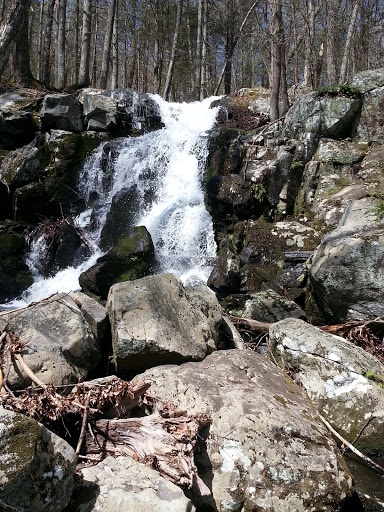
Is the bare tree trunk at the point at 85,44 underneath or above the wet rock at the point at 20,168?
above

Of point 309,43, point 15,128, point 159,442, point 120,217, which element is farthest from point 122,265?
point 309,43

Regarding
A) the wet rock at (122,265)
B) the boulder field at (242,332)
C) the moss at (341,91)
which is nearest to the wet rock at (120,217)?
the boulder field at (242,332)

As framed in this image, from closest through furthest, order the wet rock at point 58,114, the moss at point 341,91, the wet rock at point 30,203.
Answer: the moss at point 341,91 < the wet rock at point 30,203 < the wet rock at point 58,114

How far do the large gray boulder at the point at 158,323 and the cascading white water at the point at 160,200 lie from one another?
3.88 m

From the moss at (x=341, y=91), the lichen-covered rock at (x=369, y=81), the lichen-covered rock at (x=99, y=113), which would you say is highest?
the lichen-covered rock at (x=369, y=81)

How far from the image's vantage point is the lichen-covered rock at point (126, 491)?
6.42ft

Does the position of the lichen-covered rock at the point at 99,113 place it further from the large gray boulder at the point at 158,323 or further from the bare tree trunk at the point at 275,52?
the large gray boulder at the point at 158,323

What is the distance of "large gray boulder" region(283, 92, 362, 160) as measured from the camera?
9.20 m

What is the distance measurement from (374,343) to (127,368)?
327cm

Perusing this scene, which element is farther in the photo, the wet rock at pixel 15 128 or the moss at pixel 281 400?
the wet rock at pixel 15 128

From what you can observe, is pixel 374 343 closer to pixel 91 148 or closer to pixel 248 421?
pixel 248 421

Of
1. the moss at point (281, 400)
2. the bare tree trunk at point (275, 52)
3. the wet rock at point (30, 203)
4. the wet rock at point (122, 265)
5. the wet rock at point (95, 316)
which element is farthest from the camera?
the bare tree trunk at point (275, 52)

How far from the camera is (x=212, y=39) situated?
2573 cm

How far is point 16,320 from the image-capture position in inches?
134
